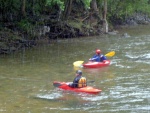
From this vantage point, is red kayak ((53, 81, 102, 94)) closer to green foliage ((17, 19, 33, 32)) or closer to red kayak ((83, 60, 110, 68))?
red kayak ((83, 60, 110, 68))

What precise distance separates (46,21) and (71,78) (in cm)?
1224

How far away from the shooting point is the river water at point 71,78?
1374 centimetres

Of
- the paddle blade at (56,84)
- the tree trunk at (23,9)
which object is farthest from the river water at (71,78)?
the tree trunk at (23,9)

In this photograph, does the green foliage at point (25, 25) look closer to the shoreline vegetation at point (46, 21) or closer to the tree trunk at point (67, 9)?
the shoreline vegetation at point (46, 21)

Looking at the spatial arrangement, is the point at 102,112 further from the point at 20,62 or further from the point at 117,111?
the point at 20,62

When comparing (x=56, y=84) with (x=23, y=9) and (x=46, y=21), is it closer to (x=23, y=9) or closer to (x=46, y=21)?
(x=23, y=9)

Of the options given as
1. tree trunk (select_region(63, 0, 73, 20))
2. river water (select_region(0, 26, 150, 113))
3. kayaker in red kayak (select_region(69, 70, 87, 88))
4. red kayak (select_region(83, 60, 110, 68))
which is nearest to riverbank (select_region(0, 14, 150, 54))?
tree trunk (select_region(63, 0, 73, 20))

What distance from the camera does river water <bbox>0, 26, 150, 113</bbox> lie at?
45.1 feet

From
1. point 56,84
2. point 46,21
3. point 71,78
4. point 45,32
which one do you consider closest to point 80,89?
point 56,84

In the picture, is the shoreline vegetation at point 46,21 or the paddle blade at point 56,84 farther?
the shoreline vegetation at point 46,21

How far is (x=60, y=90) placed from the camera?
1584 centimetres

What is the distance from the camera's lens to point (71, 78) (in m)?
17.9

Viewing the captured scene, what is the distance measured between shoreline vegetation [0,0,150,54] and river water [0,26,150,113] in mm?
1145

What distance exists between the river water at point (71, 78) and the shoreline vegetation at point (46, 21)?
1.15 m
